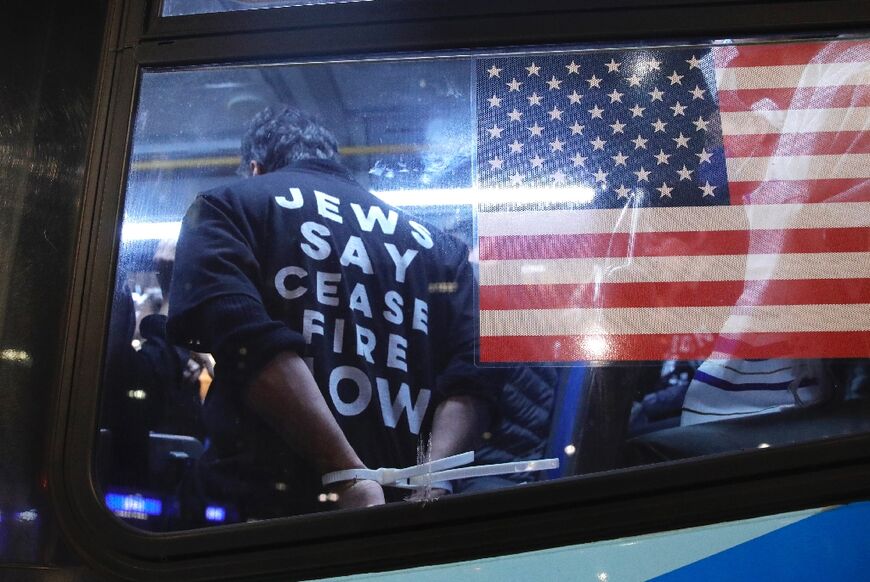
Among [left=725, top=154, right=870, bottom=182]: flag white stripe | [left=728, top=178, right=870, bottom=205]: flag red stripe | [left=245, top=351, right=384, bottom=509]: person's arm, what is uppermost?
[left=725, top=154, right=870, bottom=182]: flag white stripe

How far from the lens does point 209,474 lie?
134cm

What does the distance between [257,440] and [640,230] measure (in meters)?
0.71

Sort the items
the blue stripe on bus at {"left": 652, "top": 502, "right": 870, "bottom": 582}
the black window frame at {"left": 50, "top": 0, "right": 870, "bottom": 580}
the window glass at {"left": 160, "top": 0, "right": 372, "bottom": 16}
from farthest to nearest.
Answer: the window glass at {"left": 160, "top": 0, "right": 372, "bottom": 16}, the black window frame at {"left": 50, "top": 0, "right": 870, "bottom": 580}, the blue stripe on bus at {"left": 652, "top": 502, "right": 870, "bottom": 582}

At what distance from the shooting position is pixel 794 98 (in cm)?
141

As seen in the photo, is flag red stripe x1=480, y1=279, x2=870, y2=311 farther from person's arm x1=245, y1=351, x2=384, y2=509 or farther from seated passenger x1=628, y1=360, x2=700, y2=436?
person's arm x1=245, y1=351, x2=384, y2=509

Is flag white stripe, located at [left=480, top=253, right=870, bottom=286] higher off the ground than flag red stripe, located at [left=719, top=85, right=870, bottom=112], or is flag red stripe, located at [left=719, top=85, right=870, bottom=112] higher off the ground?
flag red stripe, located at [left=719, top=85, right=870, bottom=112]

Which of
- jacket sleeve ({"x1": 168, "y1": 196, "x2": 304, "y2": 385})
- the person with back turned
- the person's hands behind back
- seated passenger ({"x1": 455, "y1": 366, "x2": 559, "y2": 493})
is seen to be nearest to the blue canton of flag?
the person with back turned

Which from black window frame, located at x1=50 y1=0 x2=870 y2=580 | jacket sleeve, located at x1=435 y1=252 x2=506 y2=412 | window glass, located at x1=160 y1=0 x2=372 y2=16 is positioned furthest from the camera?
window glass, located at x1=160 y1=0 x2=372 y2=16

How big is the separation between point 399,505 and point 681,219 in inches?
25.2

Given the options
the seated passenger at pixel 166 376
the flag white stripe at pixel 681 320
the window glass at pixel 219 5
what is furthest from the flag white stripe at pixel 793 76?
the seated passenger at pixel 166 376

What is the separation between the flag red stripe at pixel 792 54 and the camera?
1.41 m

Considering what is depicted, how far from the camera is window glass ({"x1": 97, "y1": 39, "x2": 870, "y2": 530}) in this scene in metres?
1.30

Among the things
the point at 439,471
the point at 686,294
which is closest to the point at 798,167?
the point at 686,294

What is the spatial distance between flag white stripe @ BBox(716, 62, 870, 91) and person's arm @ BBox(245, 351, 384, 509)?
0.86 m
